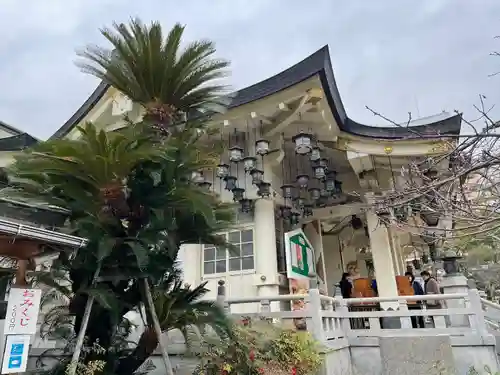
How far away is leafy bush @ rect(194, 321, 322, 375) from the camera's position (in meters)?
4.45

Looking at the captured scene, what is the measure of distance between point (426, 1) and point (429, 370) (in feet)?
15.5

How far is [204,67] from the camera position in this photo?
493 cm

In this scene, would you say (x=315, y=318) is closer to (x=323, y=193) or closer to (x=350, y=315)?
(x=350, y=315)

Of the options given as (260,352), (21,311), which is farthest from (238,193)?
(21,311)

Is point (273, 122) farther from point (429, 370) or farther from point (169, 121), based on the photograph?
point (429, 370)

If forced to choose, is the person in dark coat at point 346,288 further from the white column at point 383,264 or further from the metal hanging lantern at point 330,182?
the metal hanging lantern at point 330,182

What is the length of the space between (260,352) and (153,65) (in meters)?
3.63

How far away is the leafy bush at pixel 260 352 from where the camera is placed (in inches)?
175

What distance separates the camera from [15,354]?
3.16 metres

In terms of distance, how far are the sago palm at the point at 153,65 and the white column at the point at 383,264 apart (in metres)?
4.63

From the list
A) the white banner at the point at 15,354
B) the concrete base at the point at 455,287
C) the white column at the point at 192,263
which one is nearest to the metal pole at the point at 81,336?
the white banner at the point at 15,354

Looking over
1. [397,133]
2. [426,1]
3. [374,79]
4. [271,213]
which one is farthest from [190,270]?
[426,1]

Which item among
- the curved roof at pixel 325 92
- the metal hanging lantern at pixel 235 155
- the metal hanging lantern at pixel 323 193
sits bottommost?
the metal hanging lantern at pixel 323 193

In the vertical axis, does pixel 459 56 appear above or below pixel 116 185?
above
